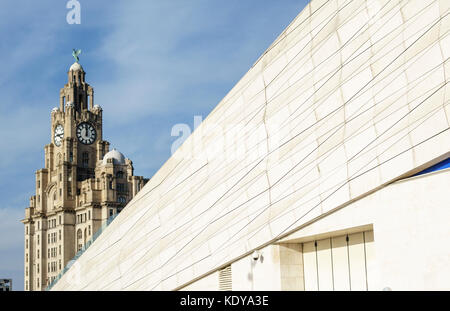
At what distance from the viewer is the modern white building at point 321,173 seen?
1545cm

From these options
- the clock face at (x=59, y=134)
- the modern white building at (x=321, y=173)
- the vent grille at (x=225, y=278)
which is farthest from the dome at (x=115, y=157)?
the vent grille at (x=225, y=278)

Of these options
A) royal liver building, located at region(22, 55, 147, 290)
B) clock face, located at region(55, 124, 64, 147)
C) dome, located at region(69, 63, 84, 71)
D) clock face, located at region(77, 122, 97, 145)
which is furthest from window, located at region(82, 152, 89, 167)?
dome, located at region(69, 63, 84, 71)

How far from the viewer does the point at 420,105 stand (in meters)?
15.8

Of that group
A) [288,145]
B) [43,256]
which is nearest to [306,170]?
[288,145]

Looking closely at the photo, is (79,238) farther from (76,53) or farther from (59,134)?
(76,53)

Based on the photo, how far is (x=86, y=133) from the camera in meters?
129

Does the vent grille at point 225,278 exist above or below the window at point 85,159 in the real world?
below

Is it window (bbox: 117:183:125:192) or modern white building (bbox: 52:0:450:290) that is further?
window (bbox: 117:183:125:192)

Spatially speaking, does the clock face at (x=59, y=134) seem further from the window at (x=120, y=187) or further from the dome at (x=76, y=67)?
the window at (x=120, y=187)

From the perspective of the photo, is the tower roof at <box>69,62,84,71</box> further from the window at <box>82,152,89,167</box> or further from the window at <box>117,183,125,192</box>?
the window at <box>117,183,125,192</box>

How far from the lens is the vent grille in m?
21.4

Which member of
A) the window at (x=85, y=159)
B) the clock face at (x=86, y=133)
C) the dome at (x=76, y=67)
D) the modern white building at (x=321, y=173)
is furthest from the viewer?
the dome at (x=76, y=67)
